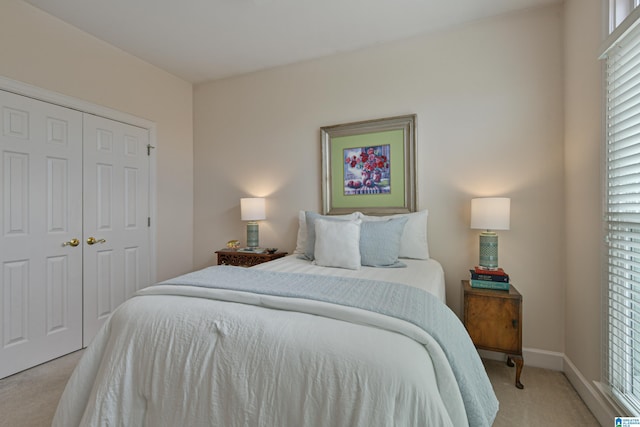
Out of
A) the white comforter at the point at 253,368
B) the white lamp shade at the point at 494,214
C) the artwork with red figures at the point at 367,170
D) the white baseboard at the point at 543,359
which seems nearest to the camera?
the white comforter at the point at 253,368

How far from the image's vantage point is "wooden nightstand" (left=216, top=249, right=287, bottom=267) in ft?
9.56

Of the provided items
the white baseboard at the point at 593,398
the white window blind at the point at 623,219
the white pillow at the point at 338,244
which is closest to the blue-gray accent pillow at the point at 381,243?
the white pillow at the point at 338,244

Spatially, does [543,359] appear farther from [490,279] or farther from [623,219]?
[623,219]

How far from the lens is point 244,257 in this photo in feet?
9.83

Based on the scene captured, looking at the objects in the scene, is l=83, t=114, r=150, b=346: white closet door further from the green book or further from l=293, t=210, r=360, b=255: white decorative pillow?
the green book

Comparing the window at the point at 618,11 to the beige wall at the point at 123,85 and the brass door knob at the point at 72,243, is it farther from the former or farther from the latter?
the brass door knob at the point at 72,243

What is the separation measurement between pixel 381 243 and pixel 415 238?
0.38 meters

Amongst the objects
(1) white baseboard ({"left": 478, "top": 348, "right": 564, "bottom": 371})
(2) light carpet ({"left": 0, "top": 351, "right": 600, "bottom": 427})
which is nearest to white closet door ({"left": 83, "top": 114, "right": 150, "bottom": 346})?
(2) light carpet ({"left": 0, "top": 351, "right": 600, "bottom": 427})

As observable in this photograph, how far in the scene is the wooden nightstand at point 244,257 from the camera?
291cm

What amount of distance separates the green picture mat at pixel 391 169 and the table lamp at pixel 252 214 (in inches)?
31.3

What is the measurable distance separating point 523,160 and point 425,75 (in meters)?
1.11

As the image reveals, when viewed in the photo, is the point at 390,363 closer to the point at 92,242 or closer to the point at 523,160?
the point at 523,160

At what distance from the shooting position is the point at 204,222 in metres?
3.66

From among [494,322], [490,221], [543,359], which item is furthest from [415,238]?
[543,359]
